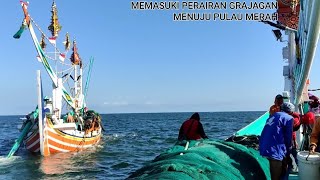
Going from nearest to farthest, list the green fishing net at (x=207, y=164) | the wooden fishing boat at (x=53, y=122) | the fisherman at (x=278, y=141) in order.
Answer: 1. the green fishing net at (x=207, y=164)
2. the fisherman at (x=278, y=141)
3. the wooden fishing boat at (x=53, y=122)

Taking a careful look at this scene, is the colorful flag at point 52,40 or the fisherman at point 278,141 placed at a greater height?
the colorful flag at point 52,40

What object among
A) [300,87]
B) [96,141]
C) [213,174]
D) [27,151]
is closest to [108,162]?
[27,151]

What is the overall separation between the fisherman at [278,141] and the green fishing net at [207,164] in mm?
408

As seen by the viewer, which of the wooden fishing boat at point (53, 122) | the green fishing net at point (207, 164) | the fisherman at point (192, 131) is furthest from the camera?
the wooden fishing boat at point (53, 122)

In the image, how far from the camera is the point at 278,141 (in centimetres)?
532

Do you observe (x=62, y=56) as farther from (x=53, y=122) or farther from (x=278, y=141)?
(x=278, y=141)

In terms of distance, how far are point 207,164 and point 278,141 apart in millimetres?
1206

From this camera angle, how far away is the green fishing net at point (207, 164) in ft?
13.9

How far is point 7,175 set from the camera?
1456 centimetres

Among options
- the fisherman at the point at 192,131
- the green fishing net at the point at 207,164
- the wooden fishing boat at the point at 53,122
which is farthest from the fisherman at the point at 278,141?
the wooden fishing boat at the point at 53,122

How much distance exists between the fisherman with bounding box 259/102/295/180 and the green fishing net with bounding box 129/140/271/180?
0.41 meters

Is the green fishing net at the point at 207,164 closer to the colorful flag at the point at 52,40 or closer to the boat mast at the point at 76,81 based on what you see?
the colorful flag at the point at 52,40

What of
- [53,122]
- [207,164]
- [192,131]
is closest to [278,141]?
[207,164]

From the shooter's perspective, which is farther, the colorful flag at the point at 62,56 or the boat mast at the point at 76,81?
the boat mast at the point at 76,81
